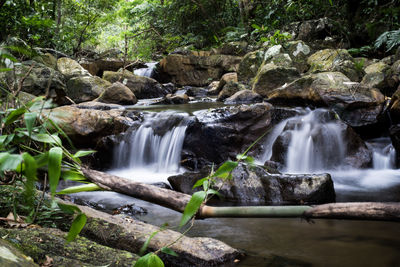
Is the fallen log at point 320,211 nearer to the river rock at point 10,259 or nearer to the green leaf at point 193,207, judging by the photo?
the green leaf at point 193,207

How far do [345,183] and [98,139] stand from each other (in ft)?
15.0

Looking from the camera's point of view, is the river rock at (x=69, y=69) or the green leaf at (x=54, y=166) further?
the river rock at (x=69, y=69)

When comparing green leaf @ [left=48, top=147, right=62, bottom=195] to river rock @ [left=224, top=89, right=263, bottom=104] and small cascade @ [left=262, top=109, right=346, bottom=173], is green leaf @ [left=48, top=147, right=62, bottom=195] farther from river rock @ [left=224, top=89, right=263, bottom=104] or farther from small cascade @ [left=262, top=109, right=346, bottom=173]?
river rock @ [left=224, top=89, right=263, bottom=104]

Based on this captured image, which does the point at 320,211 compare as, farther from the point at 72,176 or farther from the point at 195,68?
the point at 195,68

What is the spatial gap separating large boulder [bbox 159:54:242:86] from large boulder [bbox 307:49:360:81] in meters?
4.42

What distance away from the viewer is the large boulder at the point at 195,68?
45.9 ft

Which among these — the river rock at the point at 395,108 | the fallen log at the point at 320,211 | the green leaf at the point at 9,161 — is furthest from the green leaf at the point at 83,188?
the river rock at the point at 395,108

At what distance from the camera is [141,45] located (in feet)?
58.5

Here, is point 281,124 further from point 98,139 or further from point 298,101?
point 98,139

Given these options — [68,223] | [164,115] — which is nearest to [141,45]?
[164,115]

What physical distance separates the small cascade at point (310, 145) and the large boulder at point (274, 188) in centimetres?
160

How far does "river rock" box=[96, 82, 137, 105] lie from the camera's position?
937 centimetres

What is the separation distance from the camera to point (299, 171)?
5.73 meters

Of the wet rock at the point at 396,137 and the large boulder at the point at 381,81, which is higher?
the large boulder at the point at 381,81
